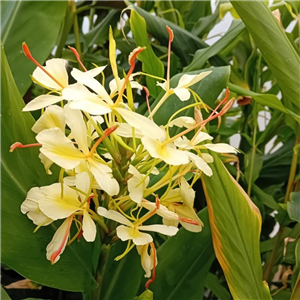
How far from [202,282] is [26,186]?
0.26 m

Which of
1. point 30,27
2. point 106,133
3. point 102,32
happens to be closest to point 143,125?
point 106,133

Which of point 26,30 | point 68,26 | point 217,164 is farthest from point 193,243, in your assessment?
point 68,26

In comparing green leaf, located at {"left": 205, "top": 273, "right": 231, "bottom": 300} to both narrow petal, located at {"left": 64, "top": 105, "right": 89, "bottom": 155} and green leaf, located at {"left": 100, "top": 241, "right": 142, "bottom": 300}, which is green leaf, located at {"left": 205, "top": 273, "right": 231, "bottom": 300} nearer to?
green leaf, located at {"left": 100, "top": 241, "right": 142, "bottom": 300}

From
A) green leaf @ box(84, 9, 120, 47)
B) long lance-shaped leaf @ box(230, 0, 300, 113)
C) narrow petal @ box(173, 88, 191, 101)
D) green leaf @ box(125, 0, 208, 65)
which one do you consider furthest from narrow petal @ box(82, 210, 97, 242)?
green leaf @ box(84, 9, 120, 47)

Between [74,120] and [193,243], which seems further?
[193,243]

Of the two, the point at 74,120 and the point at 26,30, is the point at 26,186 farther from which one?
the point at 26,30

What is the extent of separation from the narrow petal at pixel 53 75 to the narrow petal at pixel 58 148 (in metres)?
0.05

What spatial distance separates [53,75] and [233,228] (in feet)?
0.67

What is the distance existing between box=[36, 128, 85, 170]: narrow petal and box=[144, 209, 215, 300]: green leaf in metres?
0.24

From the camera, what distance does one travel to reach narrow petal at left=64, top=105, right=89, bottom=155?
24cm

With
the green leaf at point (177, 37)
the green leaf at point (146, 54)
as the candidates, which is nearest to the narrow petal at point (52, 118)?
the green leaf at point (146, 54)

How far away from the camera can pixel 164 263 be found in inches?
17.3

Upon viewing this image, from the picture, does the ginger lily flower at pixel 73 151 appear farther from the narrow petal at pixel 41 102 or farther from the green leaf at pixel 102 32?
the green leaf at pixel 102 32

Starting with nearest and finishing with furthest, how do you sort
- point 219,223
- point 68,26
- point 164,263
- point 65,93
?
point 65,93
point 219,223
point 164,263
point 68,26
